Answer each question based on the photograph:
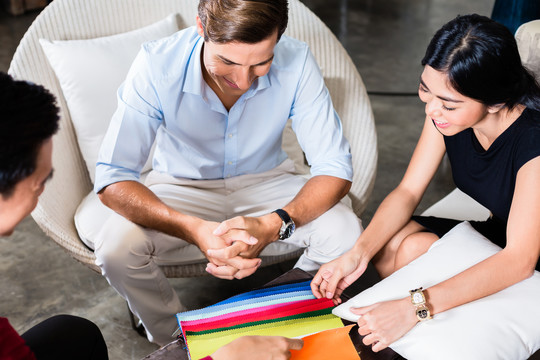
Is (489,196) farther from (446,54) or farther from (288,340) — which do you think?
(288,340)

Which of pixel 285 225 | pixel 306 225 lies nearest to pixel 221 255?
pixel 285 225

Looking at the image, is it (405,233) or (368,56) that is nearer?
(405,233)

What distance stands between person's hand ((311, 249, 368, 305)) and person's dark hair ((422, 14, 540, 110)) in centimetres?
51

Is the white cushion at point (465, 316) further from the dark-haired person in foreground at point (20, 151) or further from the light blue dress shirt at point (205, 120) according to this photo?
the dark-haired person in foreground at point (20, 151)

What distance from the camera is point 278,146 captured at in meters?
1.95

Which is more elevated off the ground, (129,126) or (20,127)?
(20,127)

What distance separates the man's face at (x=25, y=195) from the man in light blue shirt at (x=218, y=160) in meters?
0.63

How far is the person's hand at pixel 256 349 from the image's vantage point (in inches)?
45.5

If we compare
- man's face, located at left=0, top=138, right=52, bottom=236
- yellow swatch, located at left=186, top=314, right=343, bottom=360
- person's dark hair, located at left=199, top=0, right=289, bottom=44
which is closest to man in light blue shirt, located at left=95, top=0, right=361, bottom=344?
person's dark hair, located at left=199, top=0, right=289, bottom=44

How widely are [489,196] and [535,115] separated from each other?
0.26m

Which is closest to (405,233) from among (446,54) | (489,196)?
Answer: (489,196)

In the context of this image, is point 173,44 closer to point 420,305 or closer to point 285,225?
point 285,225

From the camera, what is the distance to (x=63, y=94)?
1990mm

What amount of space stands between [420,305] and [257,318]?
1.19 ft
